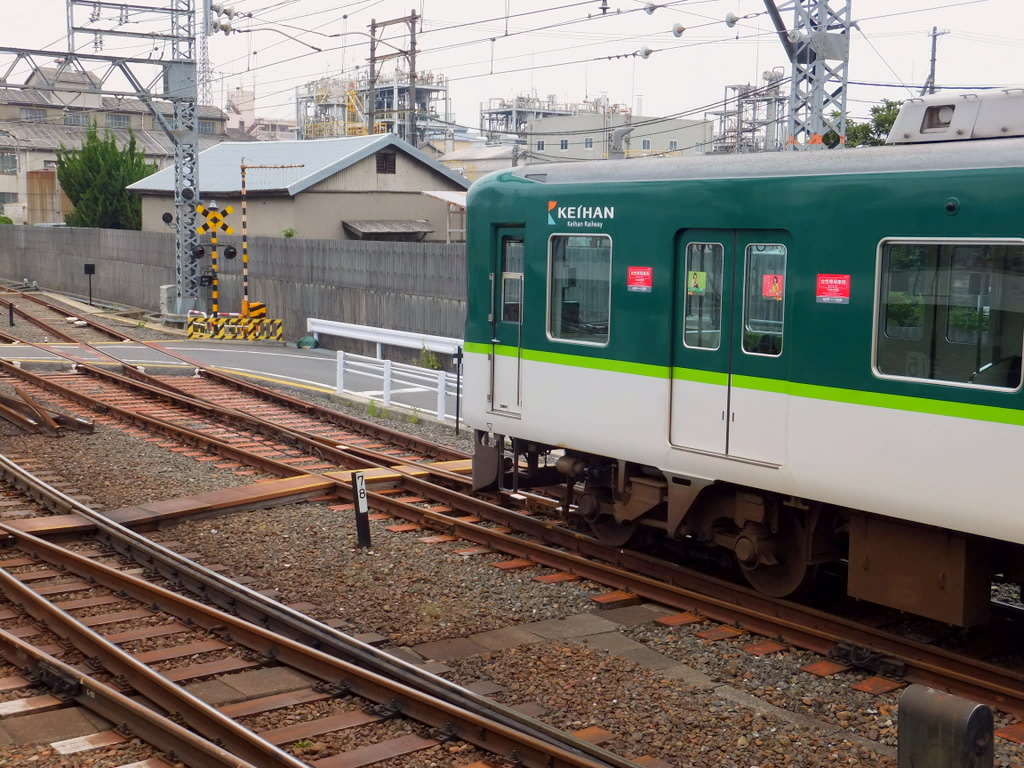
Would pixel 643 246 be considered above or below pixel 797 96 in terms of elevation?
below

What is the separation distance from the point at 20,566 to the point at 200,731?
4.24 m

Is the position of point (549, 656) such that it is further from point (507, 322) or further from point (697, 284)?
point (507, 322)

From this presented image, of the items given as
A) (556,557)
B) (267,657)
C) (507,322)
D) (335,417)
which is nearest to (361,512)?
(556,557)

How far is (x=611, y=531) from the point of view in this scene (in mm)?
10547

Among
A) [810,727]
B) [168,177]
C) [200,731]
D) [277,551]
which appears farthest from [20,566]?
[168,177]

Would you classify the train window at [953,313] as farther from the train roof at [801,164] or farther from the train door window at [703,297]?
the train door window at [703,297]

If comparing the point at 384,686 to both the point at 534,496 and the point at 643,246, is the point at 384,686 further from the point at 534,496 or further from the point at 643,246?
the point at 534,496

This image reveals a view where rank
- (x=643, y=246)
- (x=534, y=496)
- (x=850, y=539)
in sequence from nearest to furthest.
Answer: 1. (x=850, y=539)
2. (x=643, y=246)
3. (x=534, y=496)

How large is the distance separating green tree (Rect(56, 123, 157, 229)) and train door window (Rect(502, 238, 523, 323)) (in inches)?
1738

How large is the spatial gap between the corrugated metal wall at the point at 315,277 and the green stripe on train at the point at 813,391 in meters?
14.1

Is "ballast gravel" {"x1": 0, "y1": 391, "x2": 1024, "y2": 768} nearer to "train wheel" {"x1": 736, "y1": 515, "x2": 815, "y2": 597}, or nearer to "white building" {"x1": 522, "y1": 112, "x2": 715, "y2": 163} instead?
"train wheel" {"x1": 736, "y1": 515, "x2": 815, "y2": 597}

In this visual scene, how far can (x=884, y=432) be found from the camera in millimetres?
7707

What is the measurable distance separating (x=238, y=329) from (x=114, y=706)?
24.3 meters

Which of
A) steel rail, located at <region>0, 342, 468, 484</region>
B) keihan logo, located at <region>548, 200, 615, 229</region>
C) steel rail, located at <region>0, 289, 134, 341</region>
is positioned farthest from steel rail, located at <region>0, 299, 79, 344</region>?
keihan logo, located at <region>548, 200, 615, 229</region>
